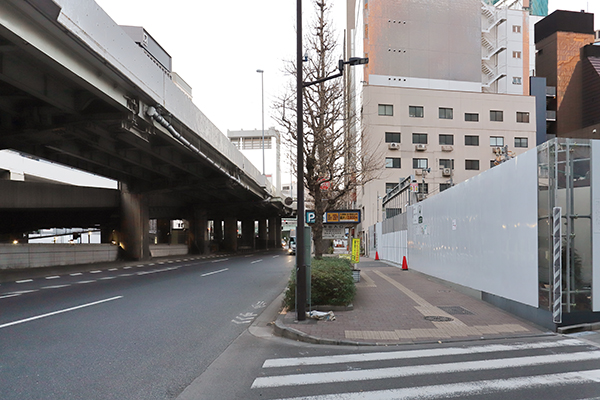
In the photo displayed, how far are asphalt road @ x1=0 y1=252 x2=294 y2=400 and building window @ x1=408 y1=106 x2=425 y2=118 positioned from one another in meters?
42.5

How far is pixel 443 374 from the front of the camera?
542 cm

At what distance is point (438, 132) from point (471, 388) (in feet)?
170

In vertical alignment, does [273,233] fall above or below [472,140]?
below

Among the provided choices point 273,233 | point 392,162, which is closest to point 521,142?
point 392,162

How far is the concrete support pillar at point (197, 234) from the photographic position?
48.3 meters

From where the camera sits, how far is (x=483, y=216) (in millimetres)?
10672

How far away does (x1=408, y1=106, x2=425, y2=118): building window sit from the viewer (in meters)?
52.5

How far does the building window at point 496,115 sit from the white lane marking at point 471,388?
54.7 metres

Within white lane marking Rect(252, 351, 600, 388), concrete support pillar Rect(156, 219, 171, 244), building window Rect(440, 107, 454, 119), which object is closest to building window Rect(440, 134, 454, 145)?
building window Rect(440, 107, 454, 119)

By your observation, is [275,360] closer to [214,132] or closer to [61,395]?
[61,395]

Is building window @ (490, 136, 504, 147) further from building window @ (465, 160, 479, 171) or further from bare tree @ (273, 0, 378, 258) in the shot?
bare tree @ (273, 0, 378, 258)

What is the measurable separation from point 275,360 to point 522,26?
69391 mm

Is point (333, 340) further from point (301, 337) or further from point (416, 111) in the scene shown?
point (416, 111)

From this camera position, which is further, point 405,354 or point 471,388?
point 405,354
